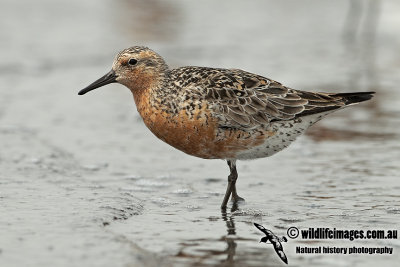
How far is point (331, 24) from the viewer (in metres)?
21.2

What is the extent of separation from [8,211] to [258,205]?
2.69m

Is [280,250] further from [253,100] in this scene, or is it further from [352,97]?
[352,97]

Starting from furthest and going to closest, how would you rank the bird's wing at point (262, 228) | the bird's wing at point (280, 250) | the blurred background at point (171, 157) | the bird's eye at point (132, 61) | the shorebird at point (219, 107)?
1. the bird's eye at point (132, 61)
2. the shorebird at point (219, 107)
3. the bird's wing at point (262, 228)
4. the blurred background at point (171, 157)
5. the bird's wing at point (280, 250)

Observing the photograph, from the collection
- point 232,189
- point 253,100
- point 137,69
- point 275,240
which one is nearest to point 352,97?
point 253,100

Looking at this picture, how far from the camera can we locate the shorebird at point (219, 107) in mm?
8250

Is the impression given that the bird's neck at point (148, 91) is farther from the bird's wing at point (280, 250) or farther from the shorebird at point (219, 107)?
the bird's wing at point (280, 250)

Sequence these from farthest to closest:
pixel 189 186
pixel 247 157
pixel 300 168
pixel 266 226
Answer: pixel 300 168 < pixel 189 186 < pixel 247 157 < pixel 266 226

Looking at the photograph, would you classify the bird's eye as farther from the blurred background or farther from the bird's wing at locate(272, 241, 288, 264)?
the bird's wing at locate(272, 241, 288, 264)

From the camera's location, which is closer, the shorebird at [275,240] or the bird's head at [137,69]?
the shorebird at [275,240]

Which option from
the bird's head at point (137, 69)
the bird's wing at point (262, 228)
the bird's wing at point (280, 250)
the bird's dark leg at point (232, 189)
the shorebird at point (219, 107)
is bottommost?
the bird's wing at point (280, 250)

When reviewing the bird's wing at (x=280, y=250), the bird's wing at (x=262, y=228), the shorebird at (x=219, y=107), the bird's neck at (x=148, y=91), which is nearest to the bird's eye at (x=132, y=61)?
the shorebird at (x=219, y=107)

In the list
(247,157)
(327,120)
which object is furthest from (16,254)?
(327,120)

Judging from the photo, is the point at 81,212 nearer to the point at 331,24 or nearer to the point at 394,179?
the point at 394,179

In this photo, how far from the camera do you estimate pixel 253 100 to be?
8.59m
